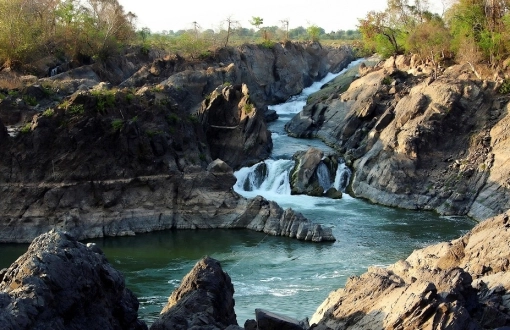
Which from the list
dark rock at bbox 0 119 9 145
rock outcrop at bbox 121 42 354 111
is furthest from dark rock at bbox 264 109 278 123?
dark rock at bbox 0 119 9 145

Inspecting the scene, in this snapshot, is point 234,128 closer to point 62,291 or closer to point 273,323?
point 273,323

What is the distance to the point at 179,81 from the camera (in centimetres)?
5062

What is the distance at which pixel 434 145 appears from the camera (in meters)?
43.0

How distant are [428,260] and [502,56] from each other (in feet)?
103

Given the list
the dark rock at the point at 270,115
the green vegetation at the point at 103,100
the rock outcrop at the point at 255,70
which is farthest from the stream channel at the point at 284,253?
the dark rock at the point at 270,115

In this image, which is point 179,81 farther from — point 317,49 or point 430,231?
point 317,49

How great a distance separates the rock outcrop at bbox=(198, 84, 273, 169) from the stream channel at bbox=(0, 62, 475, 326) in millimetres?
4426

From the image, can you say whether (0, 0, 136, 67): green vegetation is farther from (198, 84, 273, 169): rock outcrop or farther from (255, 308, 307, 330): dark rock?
(255, 308, 307, 330): dark rock

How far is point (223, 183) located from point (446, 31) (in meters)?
27.1

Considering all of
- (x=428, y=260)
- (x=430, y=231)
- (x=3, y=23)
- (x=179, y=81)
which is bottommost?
(x=430, y=231)

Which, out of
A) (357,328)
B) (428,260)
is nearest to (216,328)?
(357,328)

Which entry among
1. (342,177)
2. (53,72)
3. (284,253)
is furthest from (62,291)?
(53,72)

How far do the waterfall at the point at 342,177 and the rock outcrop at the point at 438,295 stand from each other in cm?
2208

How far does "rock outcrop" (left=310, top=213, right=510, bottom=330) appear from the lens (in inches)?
546
